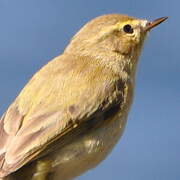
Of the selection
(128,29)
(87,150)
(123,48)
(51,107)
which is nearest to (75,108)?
(51,107)

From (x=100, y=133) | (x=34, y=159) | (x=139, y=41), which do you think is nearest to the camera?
(x=34, y=159)

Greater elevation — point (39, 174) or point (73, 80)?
point (73, 80)

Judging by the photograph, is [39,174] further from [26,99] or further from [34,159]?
[26,99]

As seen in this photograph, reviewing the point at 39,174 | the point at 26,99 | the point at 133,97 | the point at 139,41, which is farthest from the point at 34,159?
the point at 139,41

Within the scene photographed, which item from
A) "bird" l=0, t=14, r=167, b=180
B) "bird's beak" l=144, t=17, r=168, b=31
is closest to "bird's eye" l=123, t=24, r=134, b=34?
"bird" l=0, t=14, r=167, b=180

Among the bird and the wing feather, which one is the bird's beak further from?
the wing feather

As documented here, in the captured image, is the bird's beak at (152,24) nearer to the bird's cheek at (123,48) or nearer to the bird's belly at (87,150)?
the bird's cheek at (123,48)

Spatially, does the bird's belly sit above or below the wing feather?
below

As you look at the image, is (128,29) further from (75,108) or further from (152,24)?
(75,108)

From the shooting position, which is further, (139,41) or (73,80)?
(139,41)
